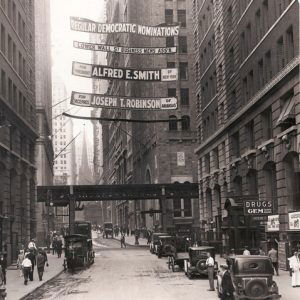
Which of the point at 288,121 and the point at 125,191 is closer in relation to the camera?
the point at 288,121

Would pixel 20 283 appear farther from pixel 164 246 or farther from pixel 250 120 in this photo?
pixel 164 246

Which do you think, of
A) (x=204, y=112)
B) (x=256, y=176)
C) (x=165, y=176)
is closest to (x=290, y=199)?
(x=256, y=176)

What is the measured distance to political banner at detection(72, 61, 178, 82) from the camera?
30297mm

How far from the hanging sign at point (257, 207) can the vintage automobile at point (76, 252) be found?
48.9 ft

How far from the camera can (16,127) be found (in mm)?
46688

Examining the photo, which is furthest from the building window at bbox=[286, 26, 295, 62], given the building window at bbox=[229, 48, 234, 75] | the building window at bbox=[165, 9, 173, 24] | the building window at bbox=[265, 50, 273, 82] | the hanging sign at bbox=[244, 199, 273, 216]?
the building window at bbox=[165, 9, 173, 24]

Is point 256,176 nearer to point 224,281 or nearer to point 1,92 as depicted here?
point 1,92

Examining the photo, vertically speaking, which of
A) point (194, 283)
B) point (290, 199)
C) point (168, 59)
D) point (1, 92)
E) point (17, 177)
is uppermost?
point (168, 59)

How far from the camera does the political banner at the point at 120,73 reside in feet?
99.4

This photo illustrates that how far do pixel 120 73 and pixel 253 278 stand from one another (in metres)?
15.3

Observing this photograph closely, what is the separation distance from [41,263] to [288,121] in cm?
1613

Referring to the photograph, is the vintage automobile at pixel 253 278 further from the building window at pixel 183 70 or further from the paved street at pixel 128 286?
the building window at pixel 183 70

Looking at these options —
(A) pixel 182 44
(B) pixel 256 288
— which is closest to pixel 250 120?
(B) pixel 256 288

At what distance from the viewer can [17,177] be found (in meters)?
47.5
